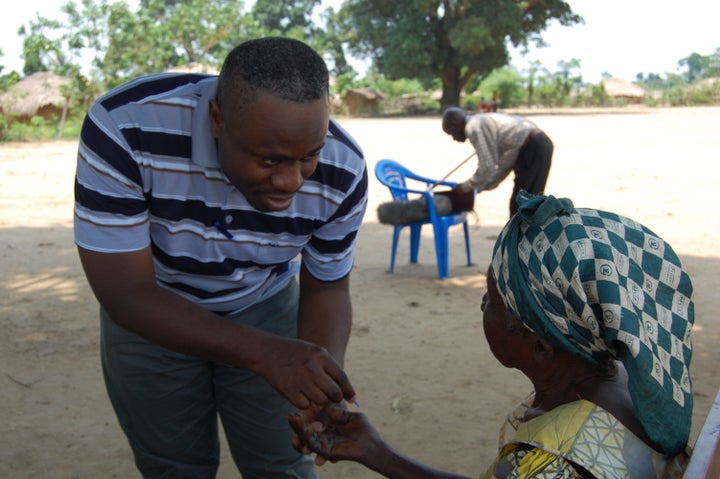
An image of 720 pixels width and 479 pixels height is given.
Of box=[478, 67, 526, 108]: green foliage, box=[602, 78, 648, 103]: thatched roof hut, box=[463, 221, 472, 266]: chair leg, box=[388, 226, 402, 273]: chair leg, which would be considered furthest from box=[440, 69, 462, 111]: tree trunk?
box=[388, 226, 402, 273]: chair leg

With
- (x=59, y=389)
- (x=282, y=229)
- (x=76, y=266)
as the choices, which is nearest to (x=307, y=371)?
(x=282, y=229)

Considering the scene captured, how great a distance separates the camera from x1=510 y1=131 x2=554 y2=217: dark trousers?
295 inches

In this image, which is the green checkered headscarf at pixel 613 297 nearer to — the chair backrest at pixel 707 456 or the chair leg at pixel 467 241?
the chair backrest at pixel 707 456

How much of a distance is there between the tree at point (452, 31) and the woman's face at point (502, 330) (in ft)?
107

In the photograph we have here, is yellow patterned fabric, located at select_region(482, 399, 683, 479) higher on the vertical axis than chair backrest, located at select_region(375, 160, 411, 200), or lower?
higher

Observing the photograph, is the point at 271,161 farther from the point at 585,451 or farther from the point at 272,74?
the point at 585,451

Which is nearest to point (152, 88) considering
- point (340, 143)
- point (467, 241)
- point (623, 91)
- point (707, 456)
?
point (340, 143)

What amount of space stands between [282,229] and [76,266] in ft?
18.9

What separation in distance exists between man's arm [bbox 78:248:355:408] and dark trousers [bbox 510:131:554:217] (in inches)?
224

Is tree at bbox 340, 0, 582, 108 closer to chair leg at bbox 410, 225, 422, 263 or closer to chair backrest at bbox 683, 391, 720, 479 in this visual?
chair leg at bbox 410, 225, 422, 263

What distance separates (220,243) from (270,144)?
1.47 ft

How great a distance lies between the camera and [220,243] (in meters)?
2.20

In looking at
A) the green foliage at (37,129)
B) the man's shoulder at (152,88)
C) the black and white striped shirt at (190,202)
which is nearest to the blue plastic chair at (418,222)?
the black and white striped shirt at (190,202)

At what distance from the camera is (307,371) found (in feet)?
6.53
